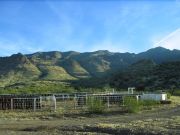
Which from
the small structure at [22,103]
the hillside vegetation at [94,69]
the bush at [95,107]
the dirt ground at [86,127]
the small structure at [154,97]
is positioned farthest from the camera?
the hillside vegetation at [94,69]

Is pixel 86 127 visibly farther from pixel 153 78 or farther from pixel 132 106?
pixel 153 78

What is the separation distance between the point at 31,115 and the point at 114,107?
7673mm

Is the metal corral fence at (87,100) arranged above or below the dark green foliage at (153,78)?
below

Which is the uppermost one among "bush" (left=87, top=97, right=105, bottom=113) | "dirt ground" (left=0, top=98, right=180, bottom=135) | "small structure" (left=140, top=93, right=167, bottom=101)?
"small structure" (left=140, top=93, right=167, bottom=101)

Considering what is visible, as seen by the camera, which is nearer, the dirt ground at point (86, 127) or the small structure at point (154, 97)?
the dirt ground at point (86, 127)

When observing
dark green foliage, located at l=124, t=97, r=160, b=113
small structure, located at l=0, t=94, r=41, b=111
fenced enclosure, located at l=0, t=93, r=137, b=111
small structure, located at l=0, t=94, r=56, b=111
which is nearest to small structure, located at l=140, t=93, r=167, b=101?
fenced enclosure, located at l=0, t=93, r=137, b=111

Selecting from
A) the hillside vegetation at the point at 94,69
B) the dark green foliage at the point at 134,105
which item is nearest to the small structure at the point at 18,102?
the dark green foliage at the point at 134,105

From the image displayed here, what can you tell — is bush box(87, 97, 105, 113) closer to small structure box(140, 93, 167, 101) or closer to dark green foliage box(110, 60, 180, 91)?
small structure box(140, 93, 167, 101)

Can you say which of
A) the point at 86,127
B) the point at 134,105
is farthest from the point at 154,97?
the point at 86,127

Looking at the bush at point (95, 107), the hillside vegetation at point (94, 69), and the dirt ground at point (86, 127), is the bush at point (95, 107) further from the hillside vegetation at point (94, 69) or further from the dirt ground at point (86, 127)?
the hillside vegetation at point (94, 69)

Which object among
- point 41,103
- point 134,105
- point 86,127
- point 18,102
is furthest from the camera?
point 41,103

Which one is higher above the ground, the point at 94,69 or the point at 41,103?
the point at 94,69

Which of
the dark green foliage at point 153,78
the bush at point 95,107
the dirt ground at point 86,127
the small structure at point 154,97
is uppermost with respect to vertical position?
the dark green foliage at point 153,78

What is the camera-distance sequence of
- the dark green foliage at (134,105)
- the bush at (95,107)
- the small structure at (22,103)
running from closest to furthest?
1. the bush at (95,107)
2. the dark green foliage at (134,105)
3. the small structure at (22,103)
